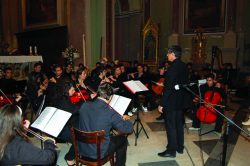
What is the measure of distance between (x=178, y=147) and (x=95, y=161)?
80.4 inches

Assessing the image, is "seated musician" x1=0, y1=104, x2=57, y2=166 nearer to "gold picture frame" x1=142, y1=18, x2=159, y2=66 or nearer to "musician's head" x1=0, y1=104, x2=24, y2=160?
"musician's head" x1=0, y1=104, x2=24, y2=160

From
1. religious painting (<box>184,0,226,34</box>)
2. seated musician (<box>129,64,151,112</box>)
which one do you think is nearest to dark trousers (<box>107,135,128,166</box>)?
seated musician (<box>129,64,151,112</box>)

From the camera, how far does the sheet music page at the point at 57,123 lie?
3.25 m

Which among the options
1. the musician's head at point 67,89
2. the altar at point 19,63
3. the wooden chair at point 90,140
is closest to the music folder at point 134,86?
the musician's head at point 67,89

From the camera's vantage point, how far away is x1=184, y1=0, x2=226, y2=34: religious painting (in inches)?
494

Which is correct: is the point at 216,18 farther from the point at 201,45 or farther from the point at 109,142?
the point at 109,142

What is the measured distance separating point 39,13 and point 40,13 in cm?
13

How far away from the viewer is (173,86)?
4.46 metres

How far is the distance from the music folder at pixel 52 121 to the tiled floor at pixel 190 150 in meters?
1.42

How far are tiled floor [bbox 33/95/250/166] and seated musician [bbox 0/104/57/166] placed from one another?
226 cm

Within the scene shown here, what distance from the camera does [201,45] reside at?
39.2ft

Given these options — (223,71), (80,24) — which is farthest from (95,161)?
(80,24)

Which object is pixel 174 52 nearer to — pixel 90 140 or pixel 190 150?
pixel 190 150

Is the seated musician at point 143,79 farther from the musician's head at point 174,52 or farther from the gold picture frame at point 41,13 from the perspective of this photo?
the gold picture frame at point 41,13
